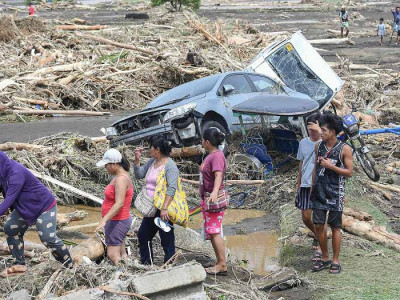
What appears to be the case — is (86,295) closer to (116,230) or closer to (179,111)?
(116,230)

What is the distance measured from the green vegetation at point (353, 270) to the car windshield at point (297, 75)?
5.22 metres

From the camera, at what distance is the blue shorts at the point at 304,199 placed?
29.0 ft

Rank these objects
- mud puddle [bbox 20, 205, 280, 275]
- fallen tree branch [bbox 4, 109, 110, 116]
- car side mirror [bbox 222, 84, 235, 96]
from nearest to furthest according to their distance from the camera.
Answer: mud puddle [bbox 20, 205, 280, 275], car side mirror [bbox 222, 84, 235, 96], fallen tree branch [bbox 4, 109, 110, 116]

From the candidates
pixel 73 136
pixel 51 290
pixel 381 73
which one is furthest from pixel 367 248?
pixel 381 73

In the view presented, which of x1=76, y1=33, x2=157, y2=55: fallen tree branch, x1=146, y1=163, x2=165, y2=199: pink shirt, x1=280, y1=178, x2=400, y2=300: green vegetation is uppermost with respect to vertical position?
x1=146, y1=163, x2=165, y2=199: pink shirt

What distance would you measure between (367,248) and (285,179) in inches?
151

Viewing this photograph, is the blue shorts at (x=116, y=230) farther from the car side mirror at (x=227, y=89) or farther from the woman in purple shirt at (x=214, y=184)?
the car side mirror at (x=227, y=89)

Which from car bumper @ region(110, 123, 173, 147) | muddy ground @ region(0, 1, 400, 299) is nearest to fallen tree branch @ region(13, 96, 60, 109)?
muddy ground @ region(0, 1, 400, 299)

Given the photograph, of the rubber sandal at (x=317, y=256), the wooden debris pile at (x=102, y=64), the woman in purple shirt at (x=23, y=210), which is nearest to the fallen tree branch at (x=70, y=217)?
the woman in purple shirt at (x=23, y=210)

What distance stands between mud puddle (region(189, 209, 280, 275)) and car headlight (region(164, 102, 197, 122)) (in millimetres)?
2096

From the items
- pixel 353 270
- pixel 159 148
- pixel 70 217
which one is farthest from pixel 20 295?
pixel 70 217

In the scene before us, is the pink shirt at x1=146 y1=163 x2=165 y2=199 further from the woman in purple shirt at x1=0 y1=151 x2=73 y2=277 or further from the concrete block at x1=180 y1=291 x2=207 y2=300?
the concrete block at x1=180 y1=291 x2=207 y2=300

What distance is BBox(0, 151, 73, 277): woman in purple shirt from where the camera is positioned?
7285mm

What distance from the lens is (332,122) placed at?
8.05 m
